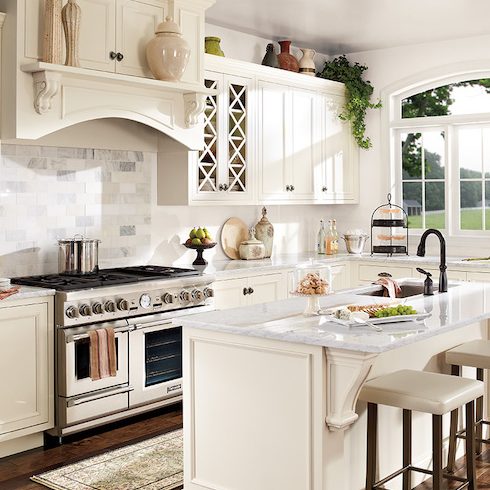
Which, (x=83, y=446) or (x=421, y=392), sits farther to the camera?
(x=83, y=446)

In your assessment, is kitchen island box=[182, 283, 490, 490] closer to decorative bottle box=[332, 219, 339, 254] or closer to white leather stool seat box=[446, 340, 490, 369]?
white leather stool seat box=[446, 340, 490, 369]

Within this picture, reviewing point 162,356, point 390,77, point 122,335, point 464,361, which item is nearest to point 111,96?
point 122,335

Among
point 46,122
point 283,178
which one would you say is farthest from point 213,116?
point 46,122

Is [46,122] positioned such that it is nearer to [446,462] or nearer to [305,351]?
[305,351]

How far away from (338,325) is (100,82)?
7.86 feet

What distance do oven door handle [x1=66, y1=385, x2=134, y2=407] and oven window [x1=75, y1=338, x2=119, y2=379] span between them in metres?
0.13

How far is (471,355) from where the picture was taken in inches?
155

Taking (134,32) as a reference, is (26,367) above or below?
below

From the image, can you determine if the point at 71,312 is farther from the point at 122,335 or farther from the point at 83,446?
the point at 83,446

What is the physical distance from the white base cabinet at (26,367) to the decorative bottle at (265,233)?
2554mm

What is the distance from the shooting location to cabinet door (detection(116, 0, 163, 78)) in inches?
193

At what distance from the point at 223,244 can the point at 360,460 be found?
10.6 ft

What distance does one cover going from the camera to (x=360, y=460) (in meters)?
3.48

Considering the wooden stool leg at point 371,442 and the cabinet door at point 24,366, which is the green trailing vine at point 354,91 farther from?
the wooden stool leg at point 371,442
